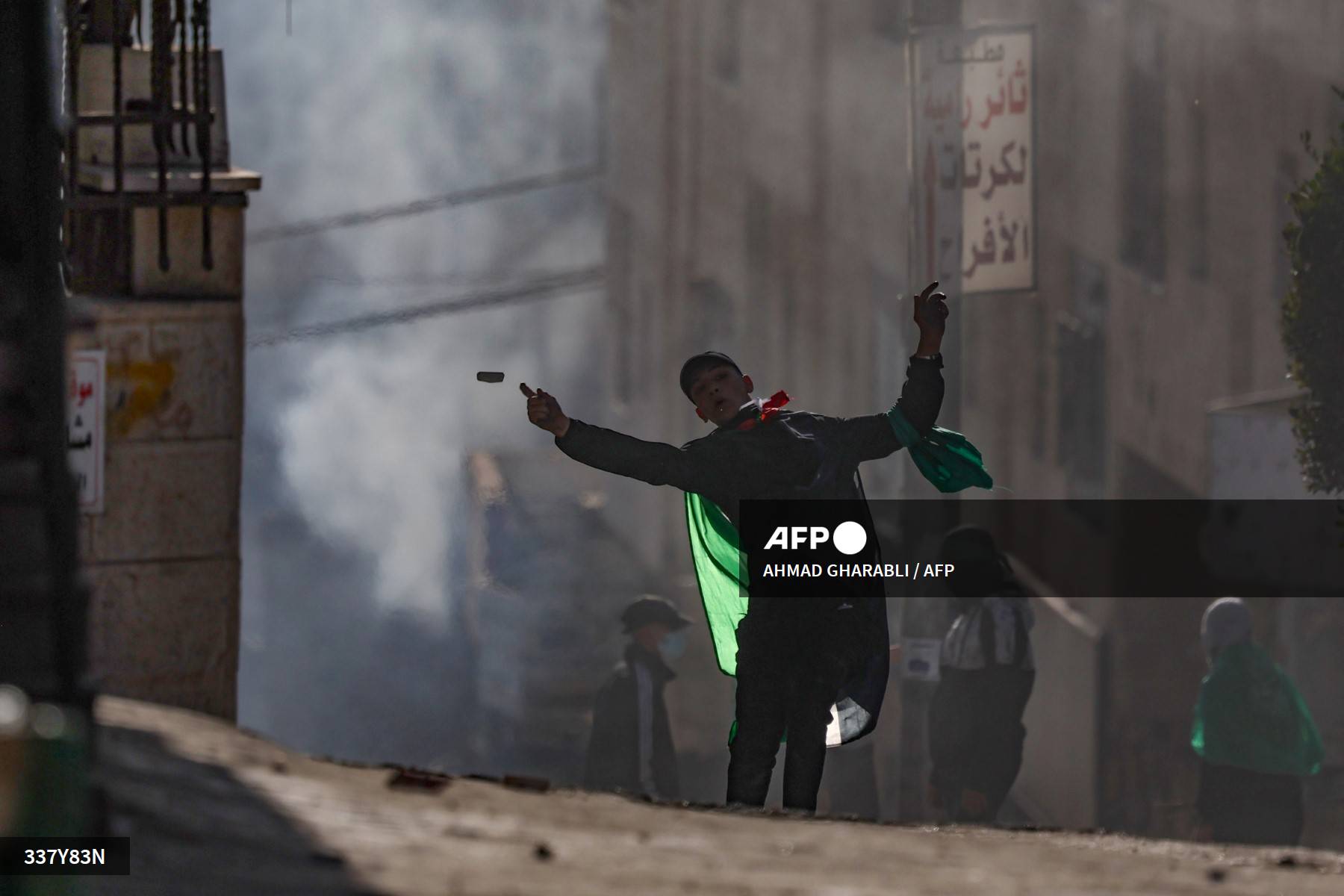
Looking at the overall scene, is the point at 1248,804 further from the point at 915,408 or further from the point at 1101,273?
the point at 1101,273

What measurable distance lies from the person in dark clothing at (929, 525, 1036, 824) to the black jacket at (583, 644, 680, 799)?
154 centimetres

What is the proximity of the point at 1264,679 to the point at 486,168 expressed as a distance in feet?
97.9

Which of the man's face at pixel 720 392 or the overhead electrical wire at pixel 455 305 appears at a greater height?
the overhead electrical wire at pixel 455 305

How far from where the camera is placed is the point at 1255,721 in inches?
380

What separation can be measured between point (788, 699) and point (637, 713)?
12.5 ft

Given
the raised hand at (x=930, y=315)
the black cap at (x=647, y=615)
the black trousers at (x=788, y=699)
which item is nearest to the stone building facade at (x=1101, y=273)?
the black cap at (x=647, y=615)

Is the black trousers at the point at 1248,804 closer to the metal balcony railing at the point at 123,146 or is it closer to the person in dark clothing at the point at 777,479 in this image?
the person in dark clothing at the point at 777,479

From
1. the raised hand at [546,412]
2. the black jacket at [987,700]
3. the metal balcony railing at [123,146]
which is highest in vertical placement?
the metal balcony railing at [123,146]

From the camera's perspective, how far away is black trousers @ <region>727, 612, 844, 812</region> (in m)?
6.23

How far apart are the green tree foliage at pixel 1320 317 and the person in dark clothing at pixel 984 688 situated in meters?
5.56

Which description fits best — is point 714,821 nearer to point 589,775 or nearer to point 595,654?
point 589,775

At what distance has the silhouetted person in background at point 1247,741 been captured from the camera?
9602 millimetres
